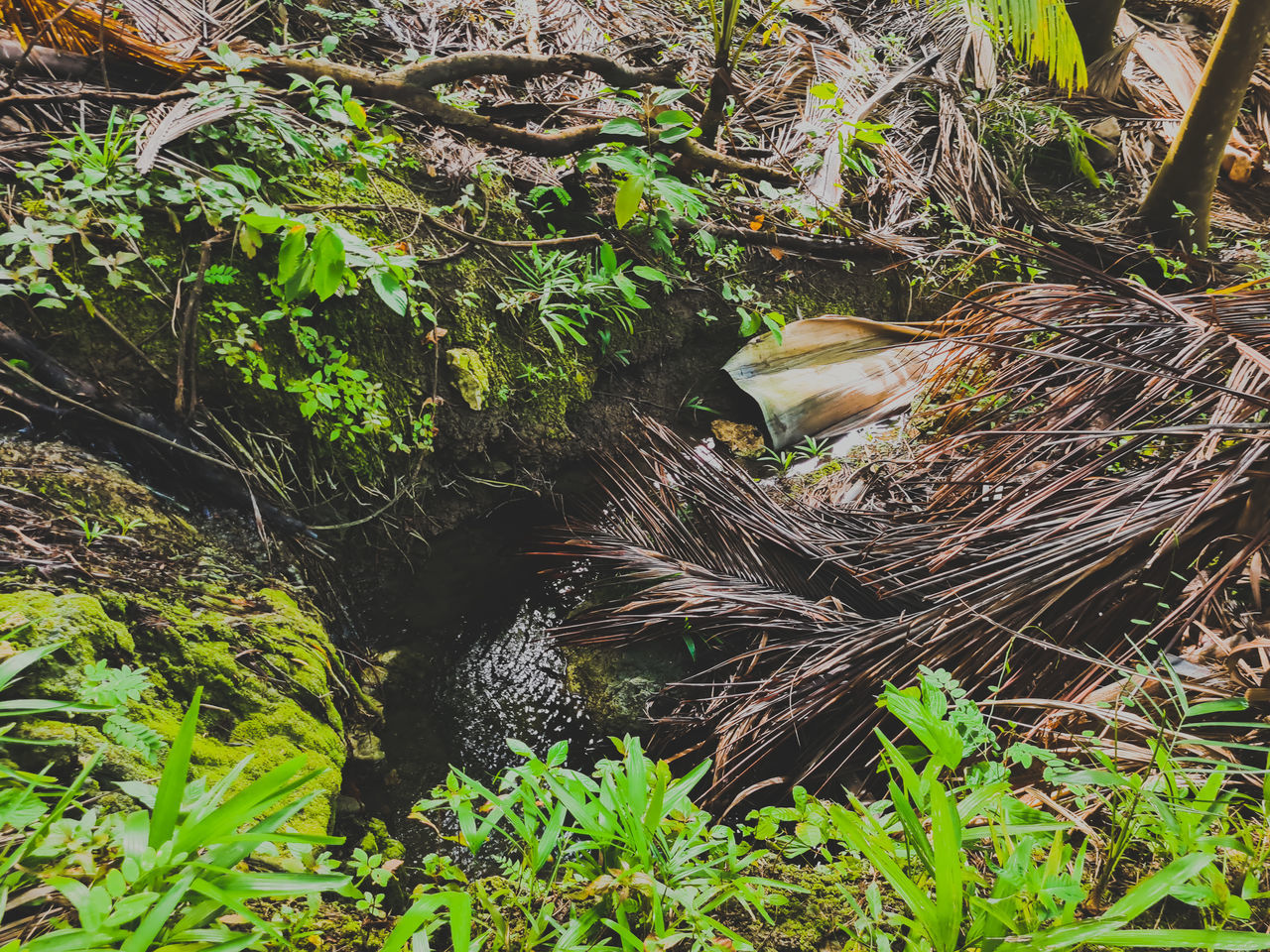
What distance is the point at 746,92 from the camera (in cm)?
336

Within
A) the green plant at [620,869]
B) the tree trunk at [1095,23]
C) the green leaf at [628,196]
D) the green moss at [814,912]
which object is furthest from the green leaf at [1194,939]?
the tree trunk at [1095,23]

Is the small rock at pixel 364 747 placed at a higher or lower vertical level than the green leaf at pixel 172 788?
lower

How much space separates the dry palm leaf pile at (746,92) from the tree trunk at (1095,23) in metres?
0.22

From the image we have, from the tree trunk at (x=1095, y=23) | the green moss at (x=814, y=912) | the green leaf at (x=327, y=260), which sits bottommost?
the green moss at (x=814, y=912)

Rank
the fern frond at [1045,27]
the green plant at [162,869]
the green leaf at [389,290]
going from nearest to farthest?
the green plant at [162,869] < the green leaf at [389,290] < the fern frond at [1045,27]

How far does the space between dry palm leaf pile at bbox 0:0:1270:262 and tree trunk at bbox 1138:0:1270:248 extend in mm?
215

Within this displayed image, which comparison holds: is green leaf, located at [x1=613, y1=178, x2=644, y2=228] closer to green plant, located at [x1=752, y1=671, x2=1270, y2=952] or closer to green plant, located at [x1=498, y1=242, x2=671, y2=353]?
green plant, located at [x1=498, y1=242, x2=671, y2=353]

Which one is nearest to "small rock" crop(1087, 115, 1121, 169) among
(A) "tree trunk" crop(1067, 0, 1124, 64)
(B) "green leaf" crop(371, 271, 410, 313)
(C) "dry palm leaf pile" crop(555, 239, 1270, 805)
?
(A) "tree trunk" crop(1067, 0, 1124, 64)

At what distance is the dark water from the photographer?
65.8 inches

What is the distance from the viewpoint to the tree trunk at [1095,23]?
3438mm

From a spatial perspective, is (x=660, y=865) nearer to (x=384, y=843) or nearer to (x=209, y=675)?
(x=384, y=843)

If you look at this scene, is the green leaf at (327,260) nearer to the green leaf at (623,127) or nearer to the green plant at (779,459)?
the green leaf at (623,127)

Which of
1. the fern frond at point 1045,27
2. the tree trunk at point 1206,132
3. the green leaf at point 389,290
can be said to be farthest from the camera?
the tree trunk at point 1206,132

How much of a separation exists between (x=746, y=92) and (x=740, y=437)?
82.3 inches
